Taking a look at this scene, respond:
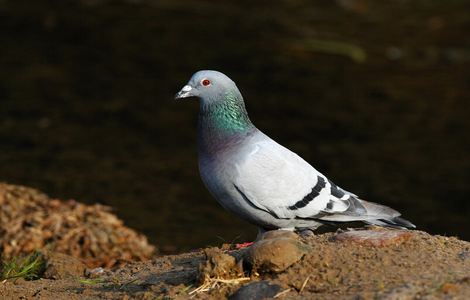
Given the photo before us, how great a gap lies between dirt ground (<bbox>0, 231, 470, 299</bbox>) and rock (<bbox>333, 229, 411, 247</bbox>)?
0.04ft

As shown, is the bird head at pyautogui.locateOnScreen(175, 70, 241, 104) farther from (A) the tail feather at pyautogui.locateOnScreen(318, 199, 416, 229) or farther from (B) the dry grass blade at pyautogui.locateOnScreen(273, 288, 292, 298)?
(B) the dry grass blade at pyautogui.locateOnScreen(273, 288, 292, 298)

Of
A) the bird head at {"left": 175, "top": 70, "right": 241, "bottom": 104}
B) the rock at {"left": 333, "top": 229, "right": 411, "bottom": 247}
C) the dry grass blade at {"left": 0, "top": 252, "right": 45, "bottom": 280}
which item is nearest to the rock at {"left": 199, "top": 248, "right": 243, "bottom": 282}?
the rock at {"left": 333, "top": 229, "right": 411, "bottom": 247}

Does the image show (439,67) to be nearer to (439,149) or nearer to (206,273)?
(439,149)

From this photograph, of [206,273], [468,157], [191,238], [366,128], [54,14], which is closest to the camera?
[206,273]

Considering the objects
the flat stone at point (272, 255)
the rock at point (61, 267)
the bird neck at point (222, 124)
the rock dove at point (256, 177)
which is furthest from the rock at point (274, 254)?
the rock at point (61, 267)

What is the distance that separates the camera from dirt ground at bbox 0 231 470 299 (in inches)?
170

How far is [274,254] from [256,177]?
98cm

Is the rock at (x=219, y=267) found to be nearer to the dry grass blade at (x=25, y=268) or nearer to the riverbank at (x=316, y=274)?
the riverbank at (x=316, y=274)

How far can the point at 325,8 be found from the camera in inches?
581

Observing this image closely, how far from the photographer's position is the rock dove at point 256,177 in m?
5.41

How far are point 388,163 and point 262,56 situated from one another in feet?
11.3

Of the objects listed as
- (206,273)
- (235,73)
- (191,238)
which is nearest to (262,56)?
(235,73)

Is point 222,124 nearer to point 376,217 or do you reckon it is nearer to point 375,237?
point 376,217

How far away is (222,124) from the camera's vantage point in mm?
5605
